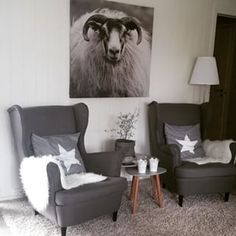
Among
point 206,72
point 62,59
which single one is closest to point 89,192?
point 62,59

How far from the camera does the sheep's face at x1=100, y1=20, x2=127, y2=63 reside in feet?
11.8

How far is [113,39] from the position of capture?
11.9 feet

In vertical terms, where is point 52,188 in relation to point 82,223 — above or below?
above

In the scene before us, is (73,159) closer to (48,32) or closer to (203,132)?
(48,32)

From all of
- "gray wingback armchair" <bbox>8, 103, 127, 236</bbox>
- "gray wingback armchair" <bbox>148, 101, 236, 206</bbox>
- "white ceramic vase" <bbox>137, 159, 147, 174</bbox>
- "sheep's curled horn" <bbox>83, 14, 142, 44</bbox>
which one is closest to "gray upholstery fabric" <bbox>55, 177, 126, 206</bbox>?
"gray wingback armchair" <bbox>8, 103, 127, 236</bbox>

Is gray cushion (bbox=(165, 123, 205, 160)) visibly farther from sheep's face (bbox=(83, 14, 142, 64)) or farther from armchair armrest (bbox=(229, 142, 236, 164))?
sheep's face (bbox=(83, 14, 142, 64))

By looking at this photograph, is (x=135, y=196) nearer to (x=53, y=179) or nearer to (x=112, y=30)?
(x=53, y=179)

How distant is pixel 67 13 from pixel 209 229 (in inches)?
96.5

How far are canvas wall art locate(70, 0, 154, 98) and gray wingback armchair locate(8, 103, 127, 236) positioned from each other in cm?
40

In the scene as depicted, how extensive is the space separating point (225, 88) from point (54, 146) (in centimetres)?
357

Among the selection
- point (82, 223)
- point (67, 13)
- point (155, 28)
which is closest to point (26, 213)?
point (82, 223)

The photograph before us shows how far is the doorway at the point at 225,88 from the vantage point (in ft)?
17.8

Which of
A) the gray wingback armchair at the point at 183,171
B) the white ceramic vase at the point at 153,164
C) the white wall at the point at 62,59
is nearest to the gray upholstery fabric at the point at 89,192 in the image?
the white ceramic vase at the point at 153,164

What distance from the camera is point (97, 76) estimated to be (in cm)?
362
